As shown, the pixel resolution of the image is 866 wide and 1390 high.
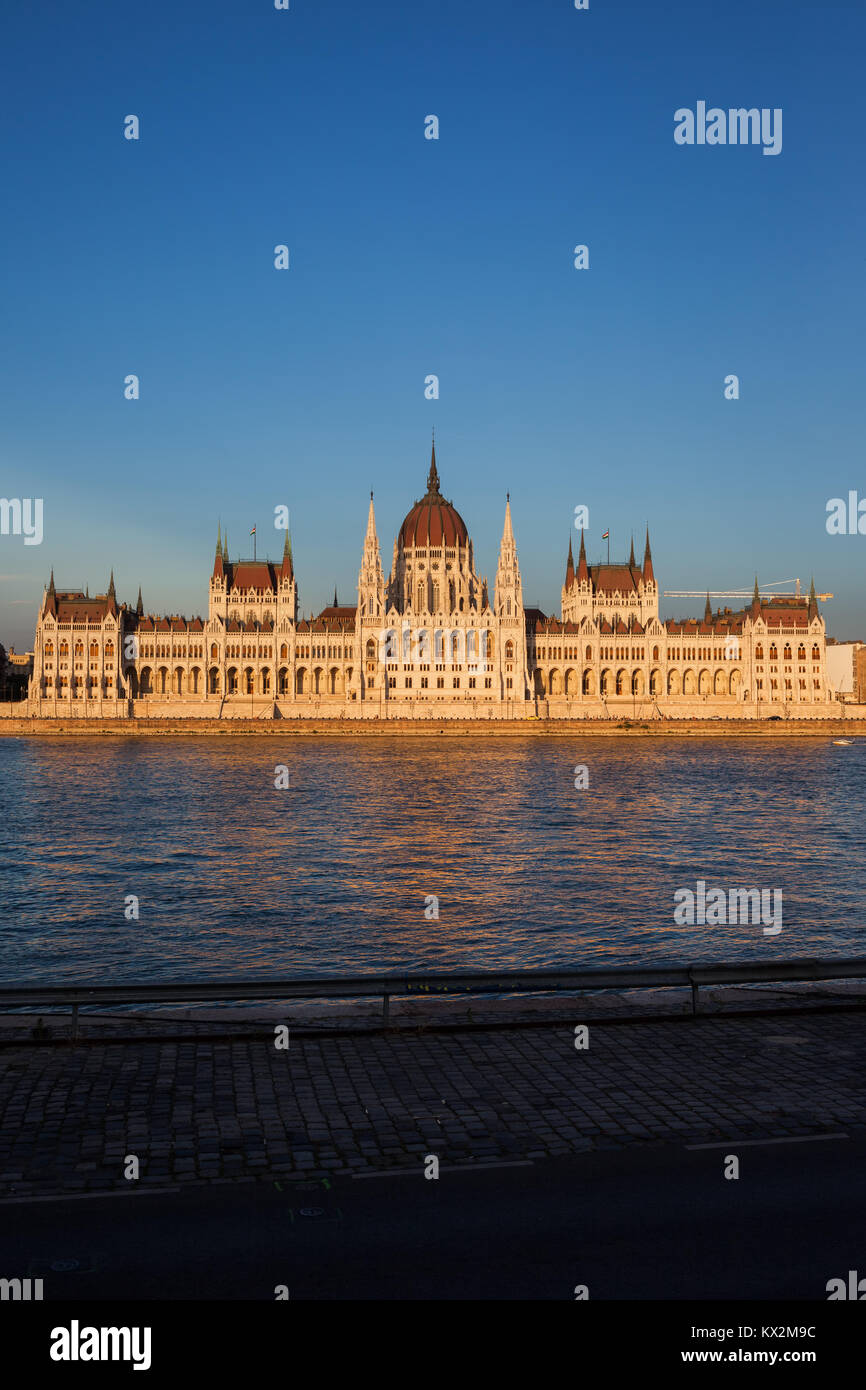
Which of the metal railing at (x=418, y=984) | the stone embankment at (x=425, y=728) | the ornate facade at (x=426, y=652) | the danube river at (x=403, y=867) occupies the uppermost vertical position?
the ornate facade at (x=426, y=652)

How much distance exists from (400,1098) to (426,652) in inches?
4973

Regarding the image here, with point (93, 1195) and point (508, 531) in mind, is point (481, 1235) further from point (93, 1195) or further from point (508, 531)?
point (508, 531)

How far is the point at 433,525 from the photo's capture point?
A: 146 metres

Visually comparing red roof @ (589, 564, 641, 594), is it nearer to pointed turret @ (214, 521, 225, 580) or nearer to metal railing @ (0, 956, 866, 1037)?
pointed turret @ (214, 521, 225, 580)

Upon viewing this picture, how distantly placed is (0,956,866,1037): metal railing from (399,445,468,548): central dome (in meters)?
135

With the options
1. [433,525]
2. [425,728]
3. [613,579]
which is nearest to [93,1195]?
[425,728]

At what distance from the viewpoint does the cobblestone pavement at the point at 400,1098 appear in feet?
23.8

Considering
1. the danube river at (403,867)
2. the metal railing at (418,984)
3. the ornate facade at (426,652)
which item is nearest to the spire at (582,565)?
the ornate facade at (426,652)

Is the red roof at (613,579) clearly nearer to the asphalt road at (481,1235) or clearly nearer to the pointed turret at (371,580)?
the pointed turret at (371,580)

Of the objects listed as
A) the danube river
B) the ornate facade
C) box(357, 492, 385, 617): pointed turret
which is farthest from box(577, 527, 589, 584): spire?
the danube river

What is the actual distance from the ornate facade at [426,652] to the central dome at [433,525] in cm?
30

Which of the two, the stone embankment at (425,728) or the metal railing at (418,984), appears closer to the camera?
the metal railing at (418,984)

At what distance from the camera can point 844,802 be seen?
49.4m
